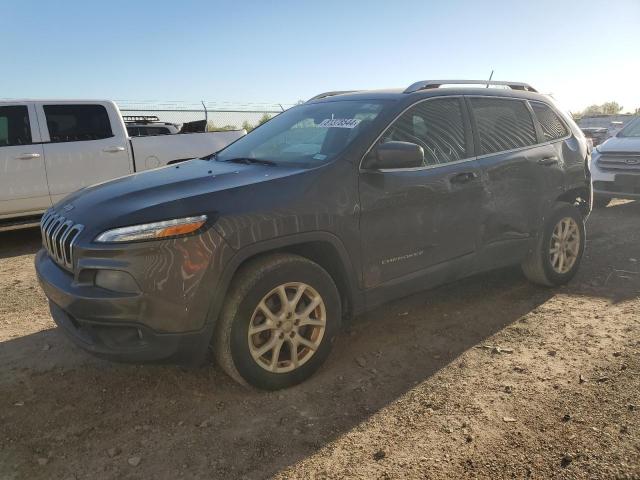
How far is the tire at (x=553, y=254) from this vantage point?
4523mm

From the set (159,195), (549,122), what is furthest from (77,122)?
(549,122)

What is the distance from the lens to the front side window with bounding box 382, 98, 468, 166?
3555 millimetres

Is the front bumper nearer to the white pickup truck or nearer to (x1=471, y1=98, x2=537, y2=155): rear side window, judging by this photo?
(x1=471, y1=98, x2=537, y2=155): rear side window

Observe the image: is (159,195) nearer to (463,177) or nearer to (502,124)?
(463,177)

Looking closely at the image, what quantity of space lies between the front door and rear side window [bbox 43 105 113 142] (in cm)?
509

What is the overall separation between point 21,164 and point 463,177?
5554 millimetres

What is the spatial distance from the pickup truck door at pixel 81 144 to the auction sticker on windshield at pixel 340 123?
4416 millimetres

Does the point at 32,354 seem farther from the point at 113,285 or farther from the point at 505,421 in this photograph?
the point at 505,421

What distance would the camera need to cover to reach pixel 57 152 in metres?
6.77

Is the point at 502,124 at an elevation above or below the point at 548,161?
above

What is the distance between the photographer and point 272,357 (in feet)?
9.82

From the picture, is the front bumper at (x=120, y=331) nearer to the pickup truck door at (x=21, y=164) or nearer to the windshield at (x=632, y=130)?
the pickup truck door at (x=21, y=164)

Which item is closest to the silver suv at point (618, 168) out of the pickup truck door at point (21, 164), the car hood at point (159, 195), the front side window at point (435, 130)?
the front side window at point (435, 130)

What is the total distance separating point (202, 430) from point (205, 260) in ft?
2.92
